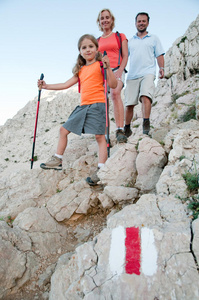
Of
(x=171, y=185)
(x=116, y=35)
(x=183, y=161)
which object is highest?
(x=116, y=35)

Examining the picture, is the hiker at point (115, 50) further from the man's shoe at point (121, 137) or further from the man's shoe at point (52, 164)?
the man's shoe at point (52, 164)

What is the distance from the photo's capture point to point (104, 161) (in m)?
5.04

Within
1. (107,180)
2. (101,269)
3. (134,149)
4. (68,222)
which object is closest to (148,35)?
(134,149)

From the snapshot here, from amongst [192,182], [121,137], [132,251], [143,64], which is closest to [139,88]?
[143,64]

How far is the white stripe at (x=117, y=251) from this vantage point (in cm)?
244

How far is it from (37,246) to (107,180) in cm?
204

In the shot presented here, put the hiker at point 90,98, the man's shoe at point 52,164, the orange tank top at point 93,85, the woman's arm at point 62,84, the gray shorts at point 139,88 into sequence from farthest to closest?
the gray shorts at point 139,88
the woman's arm at point 62,84
the man's shoe at point 52,164
the orange tank top at point 93,85
the hiker at point 90,98

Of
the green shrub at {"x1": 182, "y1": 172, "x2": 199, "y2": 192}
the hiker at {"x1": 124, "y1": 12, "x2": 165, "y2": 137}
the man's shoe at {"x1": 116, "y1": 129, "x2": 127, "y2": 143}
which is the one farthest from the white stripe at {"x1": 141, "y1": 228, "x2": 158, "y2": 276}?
the hiker at {"x1": 124, "y1": 12, "x2": 165, "y2": 137}

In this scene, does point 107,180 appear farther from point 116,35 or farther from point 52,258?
point 116,35

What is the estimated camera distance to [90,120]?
4.91 meters

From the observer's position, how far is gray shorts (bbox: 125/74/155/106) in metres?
5.58

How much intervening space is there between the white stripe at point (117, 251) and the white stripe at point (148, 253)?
0.26 metres

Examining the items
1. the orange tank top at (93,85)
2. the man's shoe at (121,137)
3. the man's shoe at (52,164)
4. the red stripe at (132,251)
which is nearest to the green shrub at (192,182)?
the red stripe at (132,251)

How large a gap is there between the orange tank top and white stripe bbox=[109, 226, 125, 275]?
3.24 metres
